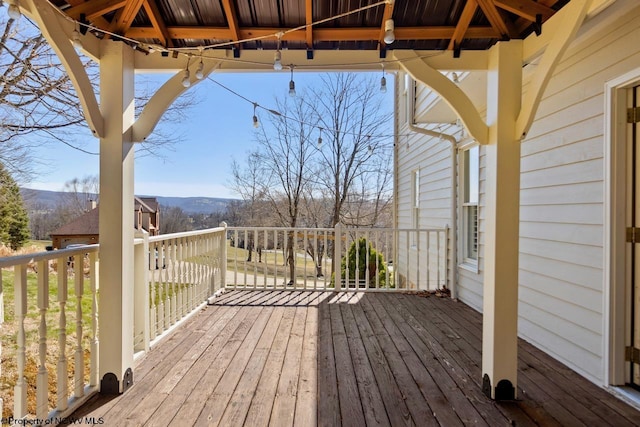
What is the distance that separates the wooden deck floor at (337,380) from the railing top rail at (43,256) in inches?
35.6

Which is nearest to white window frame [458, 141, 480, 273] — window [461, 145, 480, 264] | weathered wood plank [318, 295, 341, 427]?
window [461, 145, 480, 264]

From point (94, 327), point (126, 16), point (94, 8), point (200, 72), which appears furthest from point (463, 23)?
point (94, 327)

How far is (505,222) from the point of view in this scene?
2156mm

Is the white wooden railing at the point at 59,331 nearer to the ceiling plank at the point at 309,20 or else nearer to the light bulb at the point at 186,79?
the light bulb at the point at 186,79

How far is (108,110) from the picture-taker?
218 cm

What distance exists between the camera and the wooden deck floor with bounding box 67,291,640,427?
1.97 meters

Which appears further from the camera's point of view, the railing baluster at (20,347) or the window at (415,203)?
the window at (415,203)

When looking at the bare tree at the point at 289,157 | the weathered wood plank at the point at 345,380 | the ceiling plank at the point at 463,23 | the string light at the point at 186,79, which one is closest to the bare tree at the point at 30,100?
the string light at the point at 186,79

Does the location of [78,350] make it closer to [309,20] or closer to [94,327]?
[94,327]

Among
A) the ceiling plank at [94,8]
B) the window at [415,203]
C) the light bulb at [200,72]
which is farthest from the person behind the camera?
the window at [415,203]

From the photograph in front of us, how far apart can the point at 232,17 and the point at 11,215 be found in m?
6.81

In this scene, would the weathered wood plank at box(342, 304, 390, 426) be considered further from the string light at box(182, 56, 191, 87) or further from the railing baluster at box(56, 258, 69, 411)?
the string light at box(182, 56, 191, 87)

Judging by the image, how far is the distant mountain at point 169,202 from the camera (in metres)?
6.22

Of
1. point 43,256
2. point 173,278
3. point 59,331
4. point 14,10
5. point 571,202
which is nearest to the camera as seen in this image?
point 14,10
